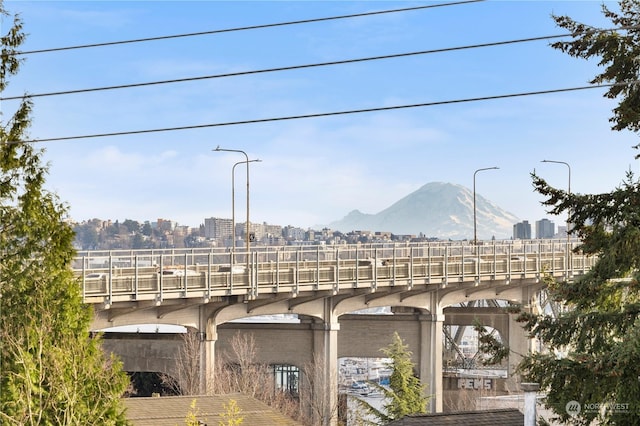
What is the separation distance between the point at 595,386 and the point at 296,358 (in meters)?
52.2

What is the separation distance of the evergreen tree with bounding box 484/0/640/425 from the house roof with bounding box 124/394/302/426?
492 inches

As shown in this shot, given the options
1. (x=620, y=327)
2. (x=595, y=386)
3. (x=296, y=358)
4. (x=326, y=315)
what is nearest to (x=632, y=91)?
(x=620, y=327)

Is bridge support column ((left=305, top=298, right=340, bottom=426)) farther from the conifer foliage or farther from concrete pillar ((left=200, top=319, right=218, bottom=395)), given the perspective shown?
the conifer foliage

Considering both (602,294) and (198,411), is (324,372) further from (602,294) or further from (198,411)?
(602,294)

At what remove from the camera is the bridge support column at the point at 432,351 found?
7950 centimetres

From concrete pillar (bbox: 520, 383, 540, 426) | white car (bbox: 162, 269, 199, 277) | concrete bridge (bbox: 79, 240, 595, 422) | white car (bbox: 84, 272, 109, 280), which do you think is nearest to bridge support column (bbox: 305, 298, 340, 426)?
concrete bridge (bbox: 79, 240, 595, 422)

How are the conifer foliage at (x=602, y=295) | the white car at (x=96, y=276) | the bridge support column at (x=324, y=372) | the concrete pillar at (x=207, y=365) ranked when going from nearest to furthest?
the conifer foliage at (x=602, y=295)
the white car at (x=96, y=276)
the concrete pillar at (x=207, y=365)
the bridge support column at (x=324, y=372)

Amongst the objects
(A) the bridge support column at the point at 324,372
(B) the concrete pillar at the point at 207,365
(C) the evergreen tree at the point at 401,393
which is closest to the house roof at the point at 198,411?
(C) the evergreen tree at the point at 401,393

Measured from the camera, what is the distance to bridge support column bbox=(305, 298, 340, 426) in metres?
71.3

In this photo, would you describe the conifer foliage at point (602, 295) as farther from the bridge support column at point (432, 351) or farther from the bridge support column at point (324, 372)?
the bridge support column at point (432, 351)

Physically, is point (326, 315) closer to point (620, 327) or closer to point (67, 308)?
point (67, 308)

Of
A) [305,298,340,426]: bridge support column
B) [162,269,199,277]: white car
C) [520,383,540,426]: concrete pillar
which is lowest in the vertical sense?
[305,298,340,426]: bridge support column

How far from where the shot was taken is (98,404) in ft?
92.6

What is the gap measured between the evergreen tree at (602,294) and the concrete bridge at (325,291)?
27763 mm
